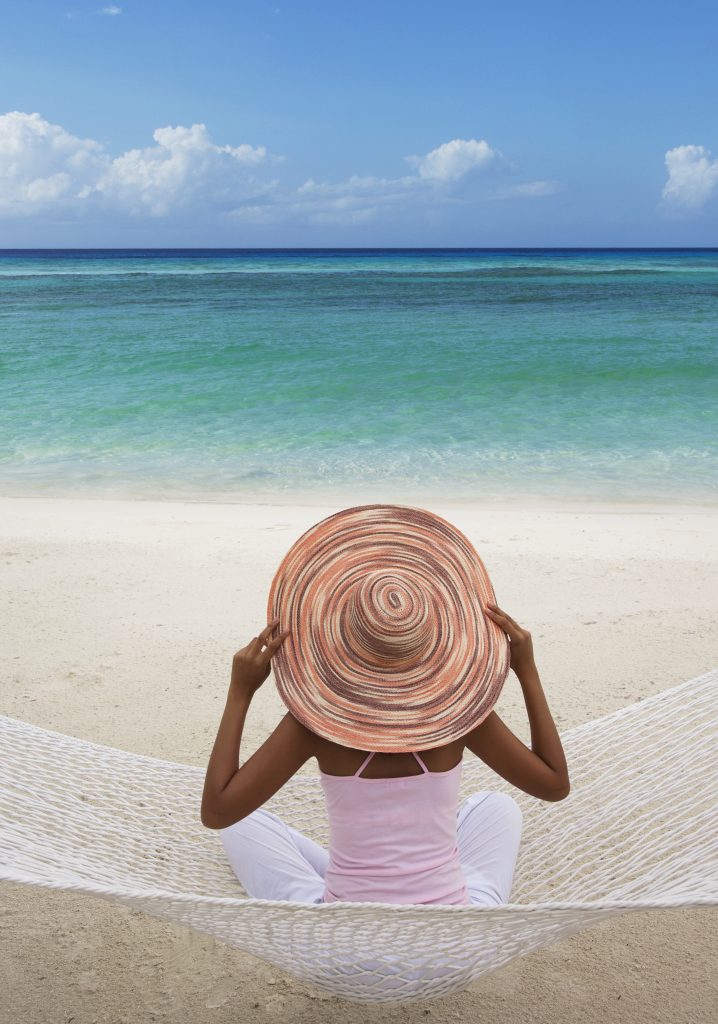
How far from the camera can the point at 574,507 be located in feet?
20.1

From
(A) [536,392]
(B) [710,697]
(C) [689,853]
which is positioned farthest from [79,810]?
(A) [536,392]

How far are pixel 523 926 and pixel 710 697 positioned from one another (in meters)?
1.08

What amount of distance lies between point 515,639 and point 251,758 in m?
0.45

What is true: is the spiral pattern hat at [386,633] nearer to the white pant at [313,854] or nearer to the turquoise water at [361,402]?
the white pant at [313,854]

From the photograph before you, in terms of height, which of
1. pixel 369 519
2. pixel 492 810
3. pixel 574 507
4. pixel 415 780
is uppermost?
pixel 369 519

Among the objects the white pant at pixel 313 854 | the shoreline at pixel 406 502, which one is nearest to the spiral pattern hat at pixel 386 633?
the white pant at pixel 313 854

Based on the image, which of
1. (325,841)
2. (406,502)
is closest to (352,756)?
(325,841)

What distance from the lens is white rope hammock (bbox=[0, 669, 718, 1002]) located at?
129 centimetres

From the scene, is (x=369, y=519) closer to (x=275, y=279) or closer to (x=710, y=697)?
(x=710, y=697)

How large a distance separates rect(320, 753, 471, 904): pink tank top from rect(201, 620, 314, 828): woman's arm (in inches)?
3.2

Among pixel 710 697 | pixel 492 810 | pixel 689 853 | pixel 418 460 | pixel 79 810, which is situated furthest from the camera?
pixel 418 460

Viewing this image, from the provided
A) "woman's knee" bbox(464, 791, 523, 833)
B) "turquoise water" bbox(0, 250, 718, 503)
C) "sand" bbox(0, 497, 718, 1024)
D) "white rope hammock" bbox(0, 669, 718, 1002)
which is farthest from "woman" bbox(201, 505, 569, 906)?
"turquoise water" bbox(0, 250, 718, 503)

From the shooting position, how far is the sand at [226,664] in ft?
5.74

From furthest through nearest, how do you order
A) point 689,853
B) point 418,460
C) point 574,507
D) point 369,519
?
1. point 418,460
2. point 574,507
3. point 689,853
4. point 369,519
